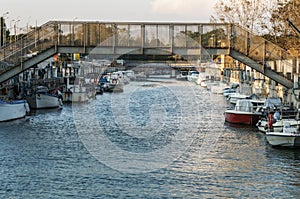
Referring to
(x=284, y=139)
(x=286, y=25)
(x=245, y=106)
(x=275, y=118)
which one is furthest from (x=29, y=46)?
(x=286, y=25)

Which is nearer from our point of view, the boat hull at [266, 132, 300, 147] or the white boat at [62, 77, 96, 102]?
the boat hull at [266, 132, 300, 147]

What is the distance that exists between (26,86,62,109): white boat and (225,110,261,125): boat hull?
20371 mm

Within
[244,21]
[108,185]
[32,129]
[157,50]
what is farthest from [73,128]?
[244,21]

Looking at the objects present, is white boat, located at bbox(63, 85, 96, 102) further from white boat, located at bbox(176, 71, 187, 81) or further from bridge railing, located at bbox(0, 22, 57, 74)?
white boat, located at bbox(176, 71, 187, 81)

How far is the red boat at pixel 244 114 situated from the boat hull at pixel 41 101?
19.8m

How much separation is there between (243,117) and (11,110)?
58.6 ft

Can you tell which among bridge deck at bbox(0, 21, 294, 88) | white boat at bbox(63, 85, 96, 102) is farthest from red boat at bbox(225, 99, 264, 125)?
white boat at bbox(63, 85, 96, 102)

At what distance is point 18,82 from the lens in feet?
237

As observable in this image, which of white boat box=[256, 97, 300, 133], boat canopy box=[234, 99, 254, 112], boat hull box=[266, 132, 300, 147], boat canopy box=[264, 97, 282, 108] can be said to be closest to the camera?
boat hull box=[266, 132, 300, 147]

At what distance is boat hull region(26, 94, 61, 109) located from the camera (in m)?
65.8

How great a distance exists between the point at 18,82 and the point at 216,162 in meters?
40.4

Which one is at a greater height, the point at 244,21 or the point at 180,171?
the point at 244,21

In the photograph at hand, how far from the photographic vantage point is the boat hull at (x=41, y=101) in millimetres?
65750

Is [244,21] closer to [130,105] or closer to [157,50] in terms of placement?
[130,105]
